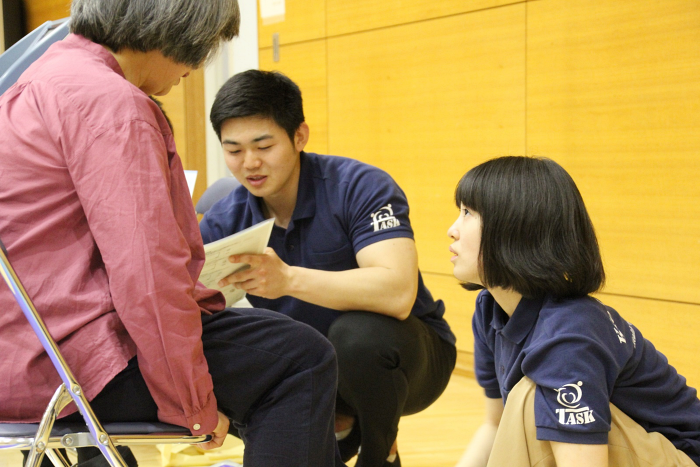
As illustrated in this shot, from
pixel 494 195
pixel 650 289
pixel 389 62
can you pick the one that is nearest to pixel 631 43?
pixel 650 289

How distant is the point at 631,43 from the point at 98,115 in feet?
6.77

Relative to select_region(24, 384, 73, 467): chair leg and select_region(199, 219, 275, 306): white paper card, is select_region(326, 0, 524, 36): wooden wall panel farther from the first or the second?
select_region(24, 384, 73, 467): chair leg

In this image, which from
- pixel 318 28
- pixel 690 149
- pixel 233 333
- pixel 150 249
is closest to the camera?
pixel 150 249

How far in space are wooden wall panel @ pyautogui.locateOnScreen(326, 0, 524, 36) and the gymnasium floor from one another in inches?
63.5

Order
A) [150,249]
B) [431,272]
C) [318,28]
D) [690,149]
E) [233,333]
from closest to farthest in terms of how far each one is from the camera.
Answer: [150,249] → [233,333] → [690,149] → [431,272] → [318,28]

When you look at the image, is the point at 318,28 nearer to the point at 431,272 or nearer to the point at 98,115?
the point at 431,272

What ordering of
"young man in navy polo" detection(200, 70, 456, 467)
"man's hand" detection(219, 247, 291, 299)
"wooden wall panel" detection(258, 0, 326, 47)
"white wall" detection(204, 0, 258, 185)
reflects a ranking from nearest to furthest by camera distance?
"man's hand" detection(219, 247, 291, 299) → "young man in navy polo" detection(200, 70, 456, 467) → "wooden wall panel" detection(258, 0, 326, 47) → "white wall" detection(204, 0, 258, 185)

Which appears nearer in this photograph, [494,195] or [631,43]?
[494,195]

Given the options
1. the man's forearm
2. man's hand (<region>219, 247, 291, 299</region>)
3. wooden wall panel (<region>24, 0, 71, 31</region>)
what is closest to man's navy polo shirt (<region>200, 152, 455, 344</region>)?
the man's forearm

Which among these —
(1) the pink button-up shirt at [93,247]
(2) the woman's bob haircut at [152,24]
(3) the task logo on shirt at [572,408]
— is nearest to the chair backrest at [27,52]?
(2) the woman's bob haircut at [152,24]

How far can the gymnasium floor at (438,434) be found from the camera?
220cm

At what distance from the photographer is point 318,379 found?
1213 millimetres

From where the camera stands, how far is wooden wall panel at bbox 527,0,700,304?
2387mm

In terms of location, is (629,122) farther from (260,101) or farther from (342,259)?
(260,101)
